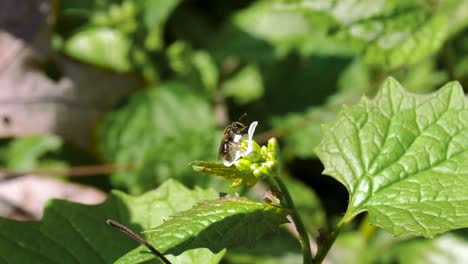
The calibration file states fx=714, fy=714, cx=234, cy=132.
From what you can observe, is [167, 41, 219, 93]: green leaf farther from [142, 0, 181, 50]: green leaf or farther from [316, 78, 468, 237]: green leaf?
[316, 78, 468, 237]: green leaf

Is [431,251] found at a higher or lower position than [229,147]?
lower

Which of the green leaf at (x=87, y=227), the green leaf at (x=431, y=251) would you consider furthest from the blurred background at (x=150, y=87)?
the green leaf at (x=87, y=227)

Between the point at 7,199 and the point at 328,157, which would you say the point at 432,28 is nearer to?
the point at 328,157

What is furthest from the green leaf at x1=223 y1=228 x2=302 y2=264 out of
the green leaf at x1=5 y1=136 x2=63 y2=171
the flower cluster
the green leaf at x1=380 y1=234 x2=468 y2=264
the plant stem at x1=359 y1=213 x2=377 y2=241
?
the flower cluster

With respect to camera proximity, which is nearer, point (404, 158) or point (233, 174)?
point (233, 174)

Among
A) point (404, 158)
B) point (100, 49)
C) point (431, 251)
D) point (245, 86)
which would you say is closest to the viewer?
point (404, 158)

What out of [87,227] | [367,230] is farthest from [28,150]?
[367,230]

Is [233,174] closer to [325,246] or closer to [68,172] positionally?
[325,246]
